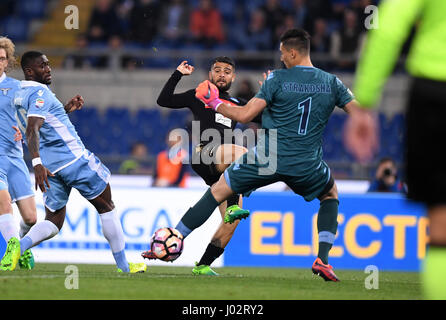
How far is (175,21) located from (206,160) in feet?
32.0

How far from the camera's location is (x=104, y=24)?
17.4 metres

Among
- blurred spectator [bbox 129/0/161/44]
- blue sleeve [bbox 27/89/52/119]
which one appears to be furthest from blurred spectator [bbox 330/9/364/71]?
blue sleeve [bbox 27/89/52/119]

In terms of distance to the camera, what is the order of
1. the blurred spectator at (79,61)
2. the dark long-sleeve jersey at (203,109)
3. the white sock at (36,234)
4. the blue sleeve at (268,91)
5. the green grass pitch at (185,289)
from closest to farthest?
the green grass pitch at (185,289), the blue sleeve at (268,91), the white sock at (36,234), the dark long-sleeve jersey at (203,109), the blurred spectator at (79,61)

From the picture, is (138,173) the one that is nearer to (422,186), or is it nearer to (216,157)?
(216,157)

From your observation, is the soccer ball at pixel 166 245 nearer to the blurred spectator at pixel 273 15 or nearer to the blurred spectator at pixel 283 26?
the blurred spectator at pixel 283 26

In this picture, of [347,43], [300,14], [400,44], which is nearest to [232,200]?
[400,44]

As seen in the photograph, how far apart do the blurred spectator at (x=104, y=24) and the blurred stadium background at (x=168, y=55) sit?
0.02 meters

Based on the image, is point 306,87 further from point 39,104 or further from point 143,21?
point 143,21

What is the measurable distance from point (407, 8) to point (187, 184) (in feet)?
32.7

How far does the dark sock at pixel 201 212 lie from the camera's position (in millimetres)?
7469

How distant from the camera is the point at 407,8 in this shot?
3695mm

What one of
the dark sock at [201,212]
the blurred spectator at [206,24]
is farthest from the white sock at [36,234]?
the blurred spectator at [206,24]

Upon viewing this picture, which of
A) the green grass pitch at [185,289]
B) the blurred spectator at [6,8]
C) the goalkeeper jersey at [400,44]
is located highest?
the blurred spectator at [6,8]

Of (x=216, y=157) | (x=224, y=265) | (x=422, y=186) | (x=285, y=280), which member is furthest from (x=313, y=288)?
(x=224, y=265)
